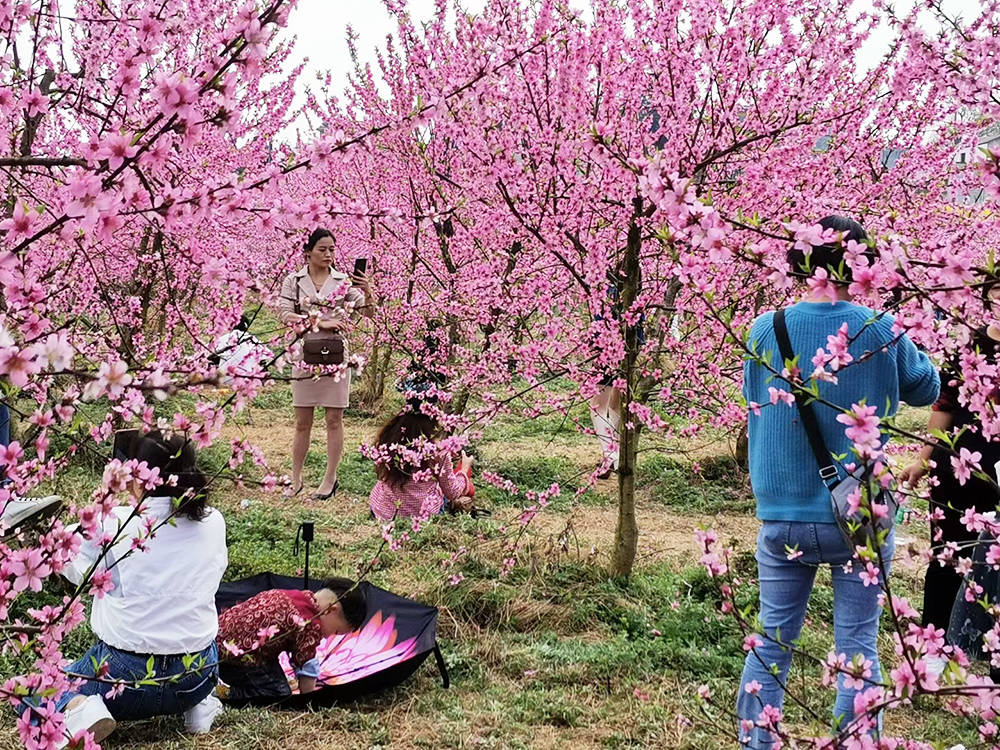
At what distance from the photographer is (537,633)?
3.65m

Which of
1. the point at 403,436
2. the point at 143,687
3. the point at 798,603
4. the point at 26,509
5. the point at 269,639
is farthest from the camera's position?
the point at 403,436

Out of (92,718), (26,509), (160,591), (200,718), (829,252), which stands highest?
(829,252)

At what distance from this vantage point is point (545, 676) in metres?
3.25

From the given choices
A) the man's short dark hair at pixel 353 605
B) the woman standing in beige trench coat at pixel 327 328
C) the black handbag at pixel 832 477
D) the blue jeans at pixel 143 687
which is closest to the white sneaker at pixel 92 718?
the blue jeans at pixel 143 687

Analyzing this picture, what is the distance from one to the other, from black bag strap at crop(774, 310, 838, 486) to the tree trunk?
5.37 feet

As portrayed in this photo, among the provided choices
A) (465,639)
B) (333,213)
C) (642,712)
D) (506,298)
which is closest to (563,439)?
(506,298)

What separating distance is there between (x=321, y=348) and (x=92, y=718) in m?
3.13

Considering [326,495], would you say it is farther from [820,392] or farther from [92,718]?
[820,392]

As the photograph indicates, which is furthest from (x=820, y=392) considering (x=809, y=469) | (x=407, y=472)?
(x=407, y=472)

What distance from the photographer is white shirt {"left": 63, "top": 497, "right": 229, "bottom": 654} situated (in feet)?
8.75

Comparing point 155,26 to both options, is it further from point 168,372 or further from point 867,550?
point 867,550

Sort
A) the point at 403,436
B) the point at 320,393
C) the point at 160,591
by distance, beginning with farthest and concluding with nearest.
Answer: the point at 320,393 < the point at 403,436 < the point at 160,591

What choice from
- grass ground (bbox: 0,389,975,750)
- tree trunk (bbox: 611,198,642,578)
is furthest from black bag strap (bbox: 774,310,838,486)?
tree trunk (bbox: 611,198,642,578)

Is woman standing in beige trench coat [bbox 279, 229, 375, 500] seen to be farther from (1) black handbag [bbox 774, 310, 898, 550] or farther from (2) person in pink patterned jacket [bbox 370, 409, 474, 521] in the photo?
(1) black handbag [bbox 774, 310, 898, 550]
